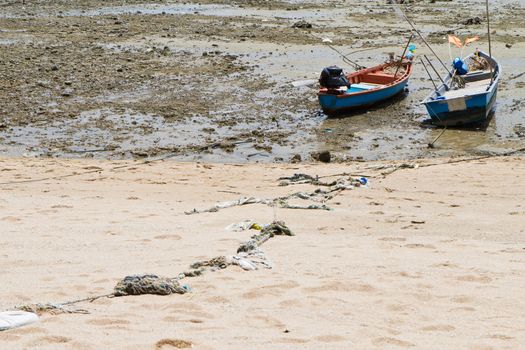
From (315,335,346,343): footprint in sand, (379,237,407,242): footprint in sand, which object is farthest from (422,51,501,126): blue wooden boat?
(315,335,346,343): footprint in sand

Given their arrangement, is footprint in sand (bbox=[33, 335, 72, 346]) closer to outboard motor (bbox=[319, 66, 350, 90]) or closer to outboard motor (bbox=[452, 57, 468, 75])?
outboard motor (bbox=[319, 66, 350, 90])

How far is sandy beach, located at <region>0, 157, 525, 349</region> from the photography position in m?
5.51

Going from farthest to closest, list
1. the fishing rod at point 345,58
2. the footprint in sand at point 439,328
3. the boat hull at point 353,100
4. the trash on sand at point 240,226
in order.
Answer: the fishing rod at point 345,58 < the boat hull at point 353,100 < the trash on sand at point 240,226 < the footprint in sand at point 439,328

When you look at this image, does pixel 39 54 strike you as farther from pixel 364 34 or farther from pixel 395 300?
pixel 395 300

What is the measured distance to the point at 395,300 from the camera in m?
6.45

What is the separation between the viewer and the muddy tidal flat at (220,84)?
639 inches

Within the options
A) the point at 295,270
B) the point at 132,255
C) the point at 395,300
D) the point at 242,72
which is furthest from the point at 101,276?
the point at 242,72

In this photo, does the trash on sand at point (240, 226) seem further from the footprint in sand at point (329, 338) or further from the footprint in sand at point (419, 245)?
the footprint in sand at point (329, 338)

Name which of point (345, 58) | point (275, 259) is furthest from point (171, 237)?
point (345, 58)

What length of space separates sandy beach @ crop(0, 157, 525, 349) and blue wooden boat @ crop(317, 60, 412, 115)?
435 cm

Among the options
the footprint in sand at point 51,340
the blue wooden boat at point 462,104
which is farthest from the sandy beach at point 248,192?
the blue wooden boat at point 462,104

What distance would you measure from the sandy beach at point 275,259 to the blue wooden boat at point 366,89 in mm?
4348

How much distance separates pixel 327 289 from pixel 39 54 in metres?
18.7

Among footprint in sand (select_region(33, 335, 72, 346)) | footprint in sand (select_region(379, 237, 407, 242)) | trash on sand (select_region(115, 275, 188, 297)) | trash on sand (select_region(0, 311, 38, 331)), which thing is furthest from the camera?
footprint in sand (select_region(379, 237, 407, 242))
